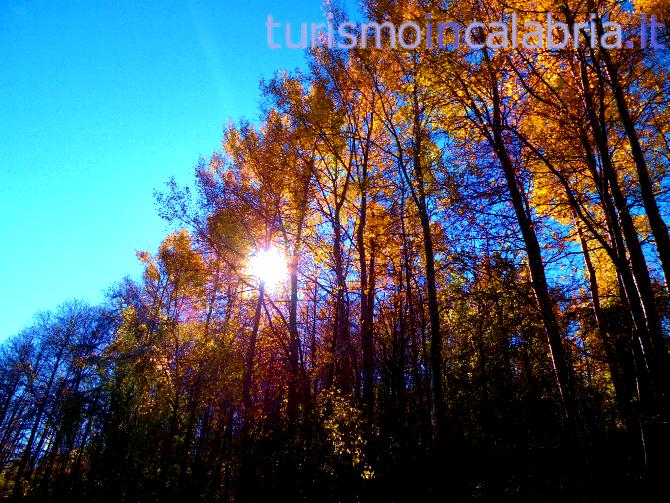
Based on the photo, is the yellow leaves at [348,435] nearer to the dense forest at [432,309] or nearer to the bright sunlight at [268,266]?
the dense forest at [432,309]

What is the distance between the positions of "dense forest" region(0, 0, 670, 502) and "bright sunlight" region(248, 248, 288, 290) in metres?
0.06

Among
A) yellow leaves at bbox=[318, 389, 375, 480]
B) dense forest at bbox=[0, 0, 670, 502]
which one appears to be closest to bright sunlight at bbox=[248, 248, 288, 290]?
dense forest at bbox=[0, 0, 670, 502]

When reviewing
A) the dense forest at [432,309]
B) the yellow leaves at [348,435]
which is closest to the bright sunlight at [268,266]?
the dense forest at [432,309]

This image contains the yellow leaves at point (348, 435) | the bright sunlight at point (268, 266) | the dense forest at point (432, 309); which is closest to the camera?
the dense forest at point (432, 309)

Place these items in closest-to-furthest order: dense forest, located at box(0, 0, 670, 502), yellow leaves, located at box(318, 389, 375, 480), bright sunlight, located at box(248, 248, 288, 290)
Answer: dense forest, located at box(0, 0, 670, 502)
yellow leaves, located at box(318, 389, 375, 480)
bright sunlight, located at box(248, 248, 288, 290)

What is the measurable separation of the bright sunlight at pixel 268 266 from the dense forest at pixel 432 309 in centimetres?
6

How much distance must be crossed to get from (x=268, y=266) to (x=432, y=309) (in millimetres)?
5101

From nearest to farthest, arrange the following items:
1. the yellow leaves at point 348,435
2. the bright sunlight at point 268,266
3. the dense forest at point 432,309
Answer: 1. the dense forest at point 432,309
2. the yellow leaves at point 348,435
3. the bright sunlight at point 268,266

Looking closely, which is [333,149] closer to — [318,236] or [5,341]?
[318,236]

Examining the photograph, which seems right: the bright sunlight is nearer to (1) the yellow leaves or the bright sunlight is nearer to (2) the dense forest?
(2) the dense forest

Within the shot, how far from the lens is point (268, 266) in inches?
383

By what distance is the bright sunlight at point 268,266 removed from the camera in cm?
960

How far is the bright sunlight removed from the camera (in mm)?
9602

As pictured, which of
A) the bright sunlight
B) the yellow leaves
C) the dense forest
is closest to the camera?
the dense forest
